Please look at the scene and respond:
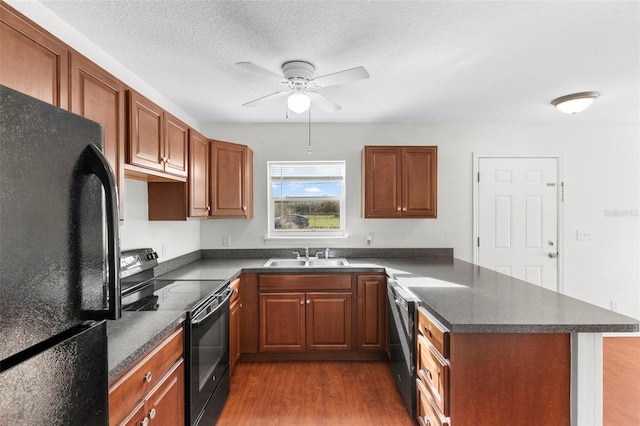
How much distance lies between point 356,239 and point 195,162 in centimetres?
186

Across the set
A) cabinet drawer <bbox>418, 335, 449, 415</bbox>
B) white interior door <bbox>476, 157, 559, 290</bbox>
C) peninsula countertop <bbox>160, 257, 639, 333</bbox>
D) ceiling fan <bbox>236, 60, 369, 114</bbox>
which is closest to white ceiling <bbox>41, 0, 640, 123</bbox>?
ceiling fan <bbox>236, 60, 369, 114</bbox>

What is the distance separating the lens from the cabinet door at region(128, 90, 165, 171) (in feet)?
5.68

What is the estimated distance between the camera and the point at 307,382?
2535 millimetres

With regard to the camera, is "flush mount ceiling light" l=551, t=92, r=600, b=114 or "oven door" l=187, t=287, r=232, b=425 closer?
"oven door" l=187, t=287, r=232, b=425

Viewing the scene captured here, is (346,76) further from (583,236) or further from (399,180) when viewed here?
(583,236)

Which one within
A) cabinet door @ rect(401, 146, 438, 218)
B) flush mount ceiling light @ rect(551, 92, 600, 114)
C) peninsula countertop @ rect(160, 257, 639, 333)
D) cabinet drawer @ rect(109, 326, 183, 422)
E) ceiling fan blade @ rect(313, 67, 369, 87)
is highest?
flush mount ceiling light @ rect(551, 92, 600, 114)

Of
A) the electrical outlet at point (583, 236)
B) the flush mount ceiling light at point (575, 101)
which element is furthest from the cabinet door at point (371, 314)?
the electrical outlet at point (583, 236)

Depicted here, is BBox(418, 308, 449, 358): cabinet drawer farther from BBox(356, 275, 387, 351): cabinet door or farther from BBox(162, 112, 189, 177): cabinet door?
BBox(162, 112, 189, 177): cabinet door

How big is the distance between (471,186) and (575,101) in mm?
1168

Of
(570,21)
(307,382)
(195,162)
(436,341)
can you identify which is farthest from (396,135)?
(307,382)

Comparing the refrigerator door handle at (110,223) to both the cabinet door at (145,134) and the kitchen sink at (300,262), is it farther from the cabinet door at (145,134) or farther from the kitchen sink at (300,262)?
the kitchen sink at (300,262)

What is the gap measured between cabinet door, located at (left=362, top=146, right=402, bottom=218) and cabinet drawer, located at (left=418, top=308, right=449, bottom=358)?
4.57 feet

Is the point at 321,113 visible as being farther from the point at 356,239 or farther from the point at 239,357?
the point at 239,357

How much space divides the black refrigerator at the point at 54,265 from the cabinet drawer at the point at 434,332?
1356 millimetres
